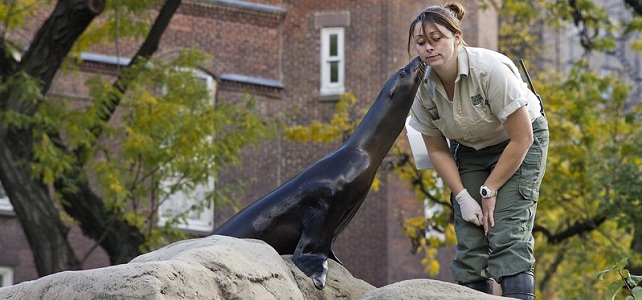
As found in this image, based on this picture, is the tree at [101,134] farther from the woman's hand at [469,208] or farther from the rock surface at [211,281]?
the rock surface at [211,281]

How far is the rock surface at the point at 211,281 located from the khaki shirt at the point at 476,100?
98cm

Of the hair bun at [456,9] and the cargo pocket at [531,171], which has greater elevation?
the hair bun at [456,9]

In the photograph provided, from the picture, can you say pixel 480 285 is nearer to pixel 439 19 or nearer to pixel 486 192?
pixel 486 192

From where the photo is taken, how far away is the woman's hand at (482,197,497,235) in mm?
6648

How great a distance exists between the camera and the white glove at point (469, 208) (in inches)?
263

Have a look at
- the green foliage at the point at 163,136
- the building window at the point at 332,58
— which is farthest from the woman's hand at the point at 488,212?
the building window at the point at 332,58

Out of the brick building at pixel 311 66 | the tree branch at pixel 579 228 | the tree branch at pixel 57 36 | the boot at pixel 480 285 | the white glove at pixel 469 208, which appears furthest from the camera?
the brick building at pixel 311 66

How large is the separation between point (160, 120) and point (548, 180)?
6364mm

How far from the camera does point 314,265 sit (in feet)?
21.5

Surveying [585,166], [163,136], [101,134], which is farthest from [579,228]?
[101,134]

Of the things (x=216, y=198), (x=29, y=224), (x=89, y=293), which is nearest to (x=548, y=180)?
(x=216, y=198)

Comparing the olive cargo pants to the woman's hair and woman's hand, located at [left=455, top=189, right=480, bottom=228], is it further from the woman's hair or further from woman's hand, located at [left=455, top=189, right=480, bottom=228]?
the woman's hair

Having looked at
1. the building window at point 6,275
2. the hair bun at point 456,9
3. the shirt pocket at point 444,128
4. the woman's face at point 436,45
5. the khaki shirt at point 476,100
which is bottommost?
the building window at point 6,275

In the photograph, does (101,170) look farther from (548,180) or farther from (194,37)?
(194,37)
